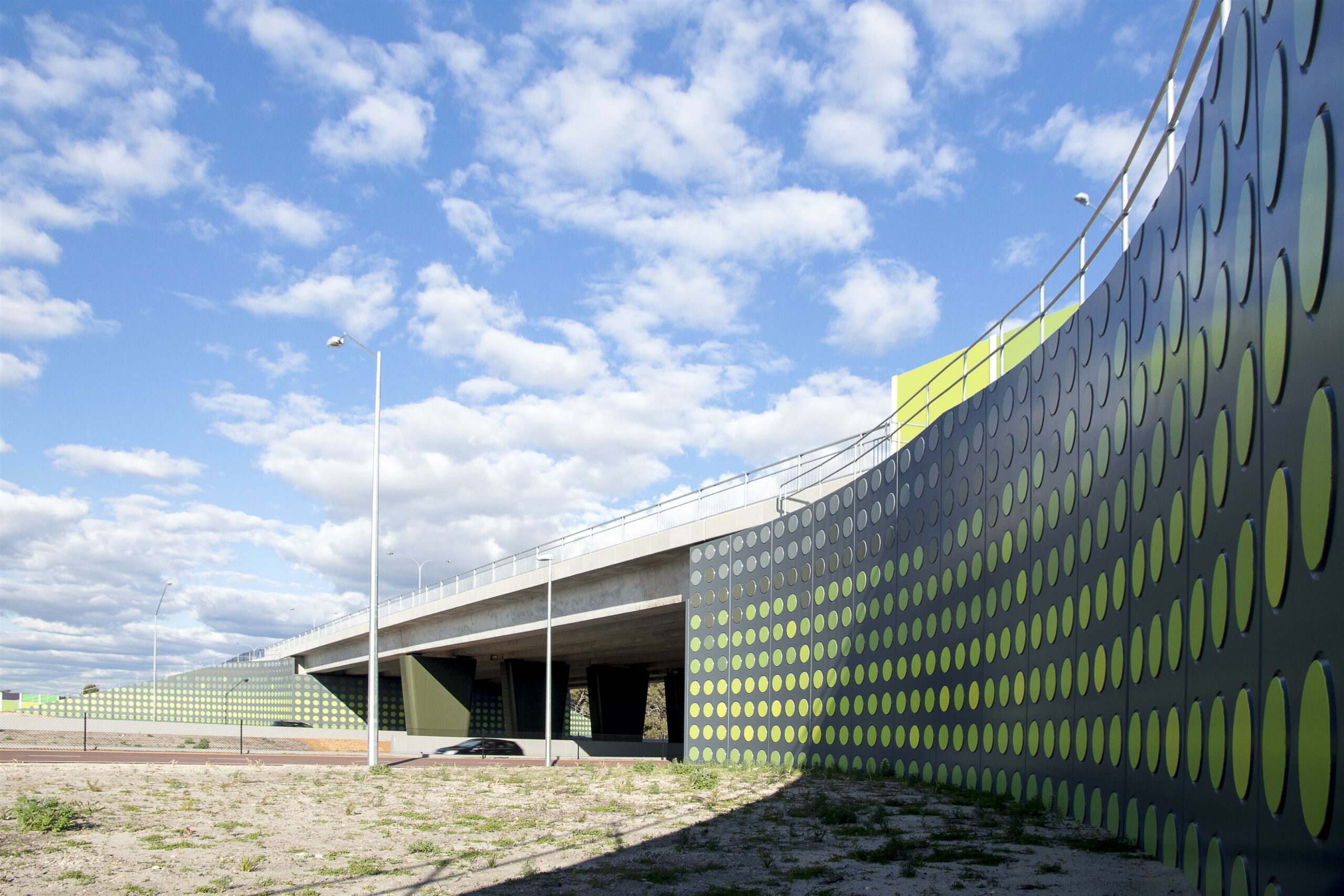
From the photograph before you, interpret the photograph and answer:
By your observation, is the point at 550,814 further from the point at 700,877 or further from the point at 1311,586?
the point at 1311,586

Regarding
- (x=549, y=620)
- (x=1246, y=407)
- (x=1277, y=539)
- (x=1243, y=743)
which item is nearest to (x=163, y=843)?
(x=1243, y=743)

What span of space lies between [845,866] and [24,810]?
33.9 ft

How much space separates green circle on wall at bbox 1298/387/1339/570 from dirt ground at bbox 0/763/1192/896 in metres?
4.18

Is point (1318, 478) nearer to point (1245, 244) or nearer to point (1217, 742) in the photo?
point (1245, 244)

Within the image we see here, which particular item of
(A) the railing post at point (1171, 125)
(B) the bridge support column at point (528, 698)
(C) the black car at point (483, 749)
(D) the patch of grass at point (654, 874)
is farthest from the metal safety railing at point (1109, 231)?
(B) the bridge support column at point (528, 698)

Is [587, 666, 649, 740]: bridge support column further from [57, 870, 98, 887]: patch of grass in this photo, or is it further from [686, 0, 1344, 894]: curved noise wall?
[57, 870, 98, 887]: patch of grass

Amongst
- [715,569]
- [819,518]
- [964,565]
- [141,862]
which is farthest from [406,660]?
[141,862]

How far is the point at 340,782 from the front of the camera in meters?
22.2

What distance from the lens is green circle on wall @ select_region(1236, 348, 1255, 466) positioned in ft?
27.0

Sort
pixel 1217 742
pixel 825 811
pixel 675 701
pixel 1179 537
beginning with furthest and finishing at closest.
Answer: pixel 675 701 < pixel 825 811 < pixel 1179 537 < pixel 1217 742

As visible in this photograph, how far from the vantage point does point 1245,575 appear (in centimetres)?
834

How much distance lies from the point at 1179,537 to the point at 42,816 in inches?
538

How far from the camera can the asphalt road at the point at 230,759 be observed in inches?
1196

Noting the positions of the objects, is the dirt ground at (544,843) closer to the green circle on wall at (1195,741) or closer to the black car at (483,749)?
the green circle on wall at (1195,741)
